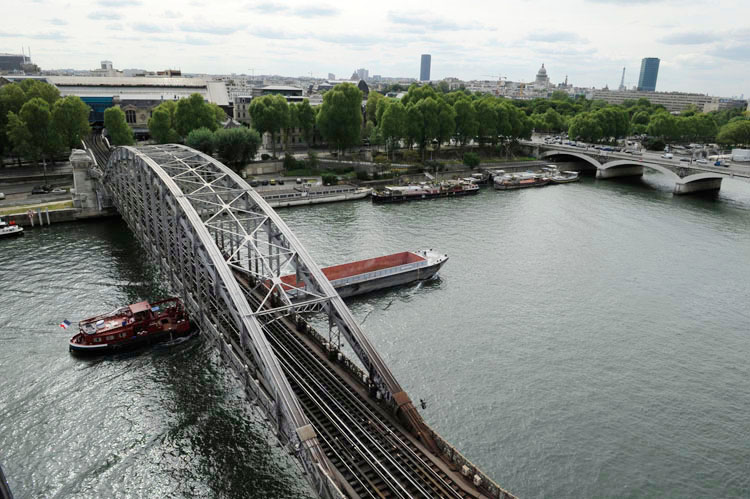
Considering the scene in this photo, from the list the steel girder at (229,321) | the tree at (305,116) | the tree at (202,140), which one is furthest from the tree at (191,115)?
the steel girder at (229,321)

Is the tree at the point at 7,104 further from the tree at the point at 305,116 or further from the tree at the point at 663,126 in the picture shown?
the tree at the point at 663,126

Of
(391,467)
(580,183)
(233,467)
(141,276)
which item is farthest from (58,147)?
(580,183)

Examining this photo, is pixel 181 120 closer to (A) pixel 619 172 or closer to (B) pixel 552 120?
(A) pixel 619 172

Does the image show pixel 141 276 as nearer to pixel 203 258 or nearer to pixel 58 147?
pixel 203 258

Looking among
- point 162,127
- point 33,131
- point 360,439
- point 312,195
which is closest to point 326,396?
point 360,439

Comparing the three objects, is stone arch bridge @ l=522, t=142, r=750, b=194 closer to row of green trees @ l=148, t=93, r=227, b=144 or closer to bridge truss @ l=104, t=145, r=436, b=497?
row of green trees @ l=148, t=93, r=227, b=144
